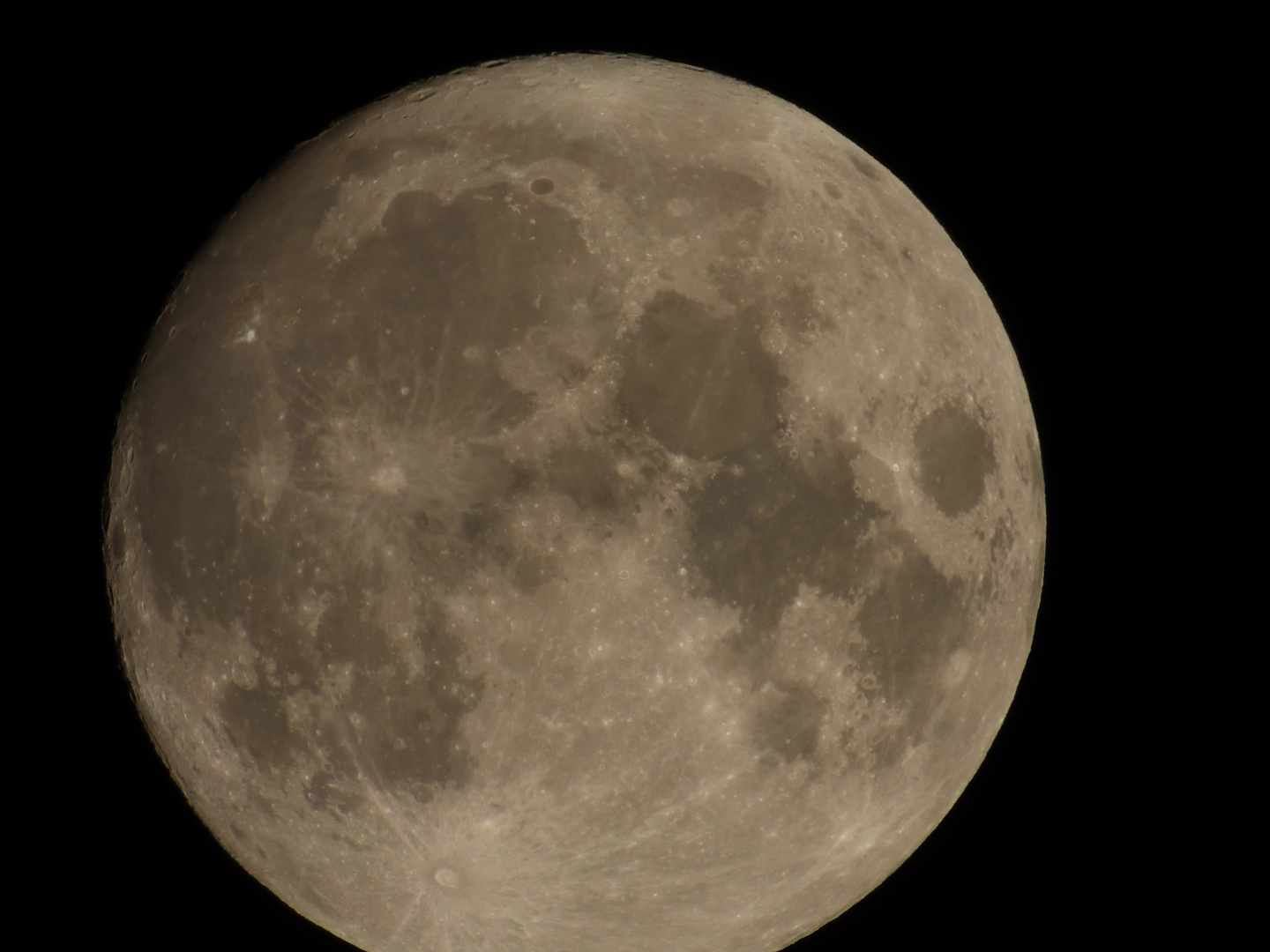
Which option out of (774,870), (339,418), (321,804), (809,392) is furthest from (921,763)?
(339,418)

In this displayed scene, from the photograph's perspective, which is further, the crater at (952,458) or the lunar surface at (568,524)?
the crater at (952,458)

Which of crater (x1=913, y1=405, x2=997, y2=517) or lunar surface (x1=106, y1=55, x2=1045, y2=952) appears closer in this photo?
lunar surface (x1=106, y1=55, x2=1045, y2=952)

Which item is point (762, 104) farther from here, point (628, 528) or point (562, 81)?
point (628, 528)

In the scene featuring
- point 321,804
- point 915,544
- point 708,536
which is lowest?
point 321,804

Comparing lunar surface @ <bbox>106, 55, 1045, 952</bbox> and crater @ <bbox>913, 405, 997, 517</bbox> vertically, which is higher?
crater @ <bbox>913, 405, 997, 517</bbox>

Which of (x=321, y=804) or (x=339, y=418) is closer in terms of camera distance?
(x=339, y=418)
